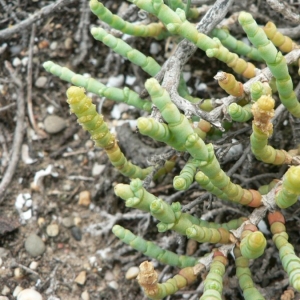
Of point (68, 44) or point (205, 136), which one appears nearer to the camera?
point (205, 136)

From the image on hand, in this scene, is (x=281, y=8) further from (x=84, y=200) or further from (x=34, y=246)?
(x=34, y=246)

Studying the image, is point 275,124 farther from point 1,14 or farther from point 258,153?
point 1,14

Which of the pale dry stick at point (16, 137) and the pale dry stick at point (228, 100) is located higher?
the pale dry stick at point (228, 100)

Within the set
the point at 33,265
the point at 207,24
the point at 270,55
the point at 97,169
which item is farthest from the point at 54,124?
the point at 270,55

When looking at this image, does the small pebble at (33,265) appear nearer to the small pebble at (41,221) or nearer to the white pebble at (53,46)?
the small pebble at (41,221)

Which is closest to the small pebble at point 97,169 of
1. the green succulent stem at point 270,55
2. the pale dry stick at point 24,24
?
the pale dry stick at point 24,24

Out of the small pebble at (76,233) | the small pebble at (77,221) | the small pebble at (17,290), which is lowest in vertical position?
the small pebble at (17,290)
